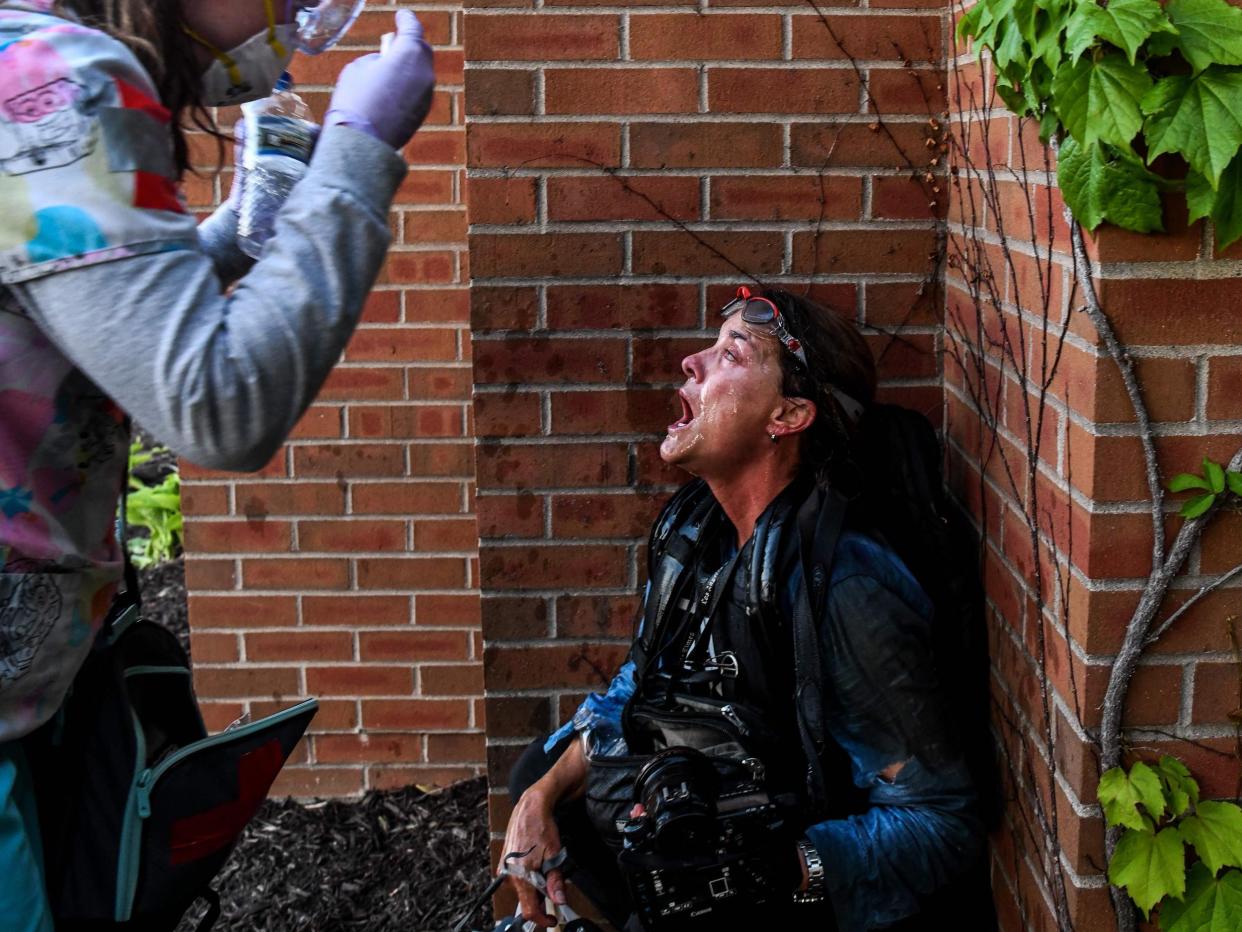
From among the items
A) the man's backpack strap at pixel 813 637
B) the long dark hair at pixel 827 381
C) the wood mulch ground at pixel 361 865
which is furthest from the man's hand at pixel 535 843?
the wood mulch ground at pixel 361 865

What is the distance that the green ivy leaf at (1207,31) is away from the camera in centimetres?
166

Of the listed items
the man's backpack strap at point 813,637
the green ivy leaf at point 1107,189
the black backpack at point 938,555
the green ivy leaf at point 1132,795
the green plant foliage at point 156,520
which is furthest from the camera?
the green plant foliage at point 156,520

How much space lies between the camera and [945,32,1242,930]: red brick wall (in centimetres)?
184

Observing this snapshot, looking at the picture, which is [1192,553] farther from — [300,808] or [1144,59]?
[300,808]

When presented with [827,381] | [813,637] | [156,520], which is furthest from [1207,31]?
[156,520]

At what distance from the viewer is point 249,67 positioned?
1664 mm

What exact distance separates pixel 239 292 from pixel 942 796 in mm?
1486

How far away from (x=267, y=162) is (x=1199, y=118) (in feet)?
4.30

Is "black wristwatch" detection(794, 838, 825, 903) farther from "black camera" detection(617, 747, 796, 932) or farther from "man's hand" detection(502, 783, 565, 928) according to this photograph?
"man's hand" detection(502, 783, 565, 928)

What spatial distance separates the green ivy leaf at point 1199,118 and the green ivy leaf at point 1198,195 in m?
0.04

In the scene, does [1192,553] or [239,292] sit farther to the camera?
[1192,553]

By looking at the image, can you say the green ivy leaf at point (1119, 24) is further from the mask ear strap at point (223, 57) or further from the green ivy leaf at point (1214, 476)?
the mask ear strap at point (223, 57)

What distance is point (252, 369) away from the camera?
1.38 m

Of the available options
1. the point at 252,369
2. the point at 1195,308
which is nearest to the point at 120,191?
the point at 252,369
